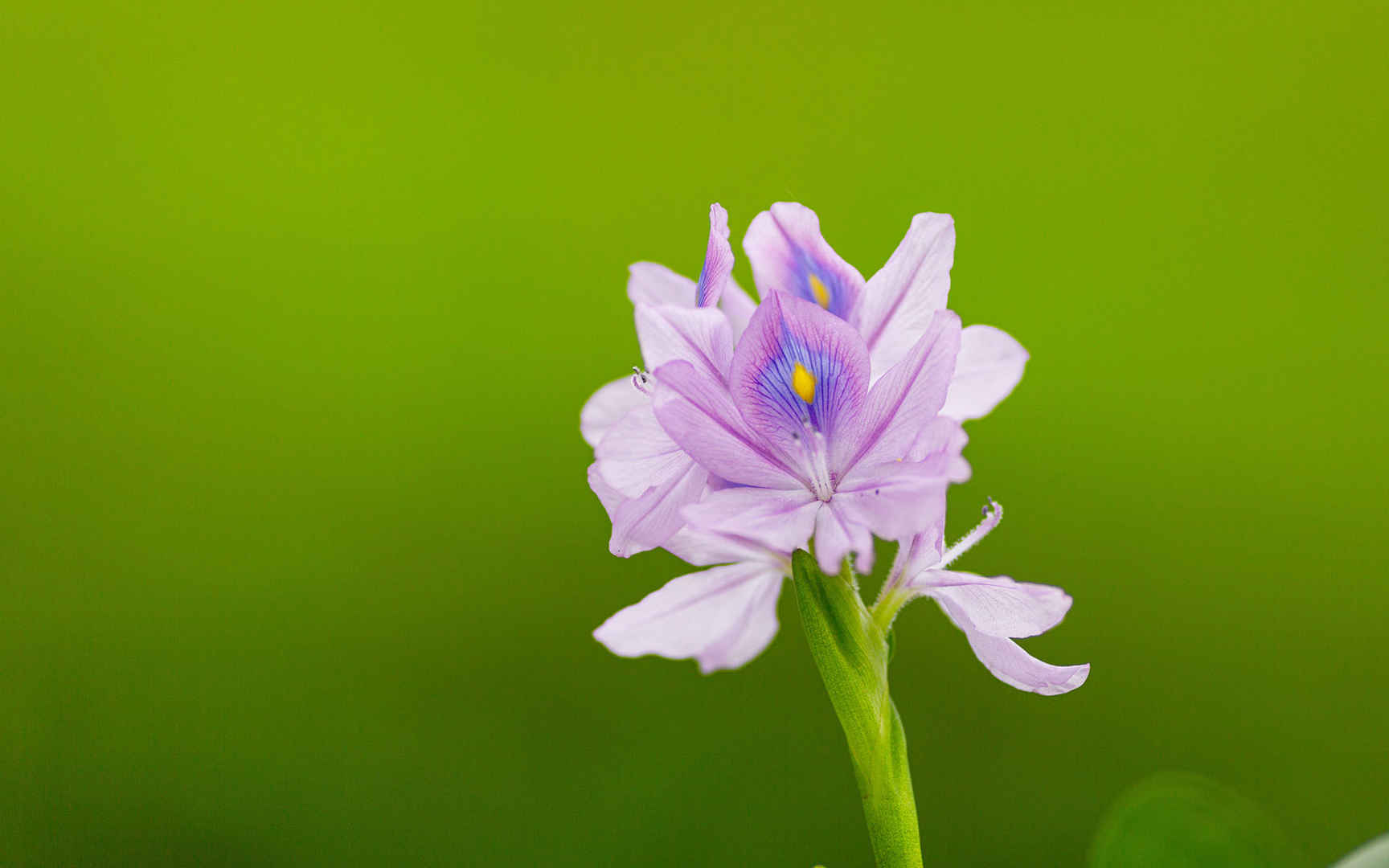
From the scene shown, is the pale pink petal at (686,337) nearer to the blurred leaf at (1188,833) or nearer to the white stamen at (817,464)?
the white stamen at (817,464)

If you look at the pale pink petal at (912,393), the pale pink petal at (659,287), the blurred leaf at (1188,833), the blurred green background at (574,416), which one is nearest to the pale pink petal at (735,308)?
the pale pink petal at (659,287)

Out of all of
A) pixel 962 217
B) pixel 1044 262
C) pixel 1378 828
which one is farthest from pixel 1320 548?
pixel 962 217

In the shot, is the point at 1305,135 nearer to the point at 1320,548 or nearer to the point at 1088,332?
the point at 1088,332

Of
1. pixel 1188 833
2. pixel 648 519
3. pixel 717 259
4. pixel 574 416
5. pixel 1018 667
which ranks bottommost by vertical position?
pixel 1188 833

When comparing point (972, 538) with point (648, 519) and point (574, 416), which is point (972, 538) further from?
point (574, 416)

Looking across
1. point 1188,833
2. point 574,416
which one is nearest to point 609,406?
point 1188,833
